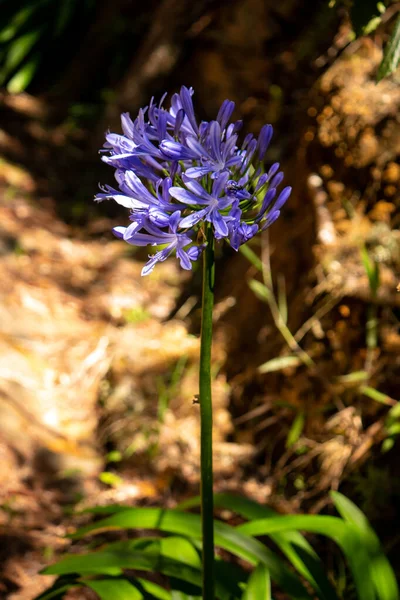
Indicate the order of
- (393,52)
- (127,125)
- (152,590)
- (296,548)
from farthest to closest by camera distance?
(296,548) < (152,590) < (393,52) < (127,125)

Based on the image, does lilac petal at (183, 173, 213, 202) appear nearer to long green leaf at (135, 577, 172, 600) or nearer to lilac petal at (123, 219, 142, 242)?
lilac petal at (123, 219, 142, 242)

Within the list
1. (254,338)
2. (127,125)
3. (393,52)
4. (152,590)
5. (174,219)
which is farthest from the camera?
(254,338)

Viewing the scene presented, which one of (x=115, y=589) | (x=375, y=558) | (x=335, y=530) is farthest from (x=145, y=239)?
(x=375, y=558)

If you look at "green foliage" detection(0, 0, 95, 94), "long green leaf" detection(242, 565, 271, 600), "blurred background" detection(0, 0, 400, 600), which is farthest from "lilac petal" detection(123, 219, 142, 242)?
"green foliage" detection(0, 0, 95, 94)

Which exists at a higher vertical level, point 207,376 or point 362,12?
point 362,12

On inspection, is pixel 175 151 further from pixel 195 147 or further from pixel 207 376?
pixel 207 376

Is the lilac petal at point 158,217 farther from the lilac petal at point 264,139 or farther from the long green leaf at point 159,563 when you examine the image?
the long green leaf at point 159,563
